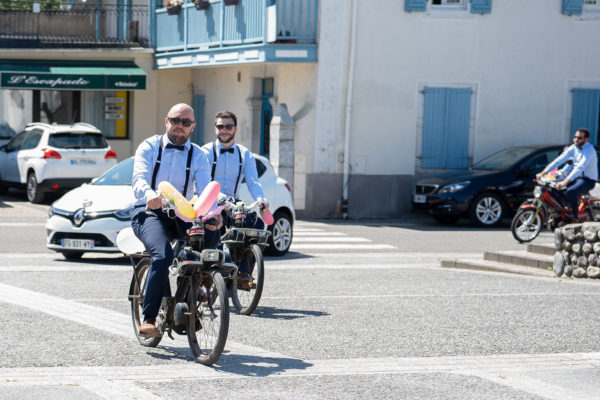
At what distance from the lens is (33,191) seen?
2297cm

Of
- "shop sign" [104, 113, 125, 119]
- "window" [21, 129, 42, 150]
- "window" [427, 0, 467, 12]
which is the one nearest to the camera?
"window" [21, 129, 42, 150]

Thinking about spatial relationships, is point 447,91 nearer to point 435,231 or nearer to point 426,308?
point 435,231

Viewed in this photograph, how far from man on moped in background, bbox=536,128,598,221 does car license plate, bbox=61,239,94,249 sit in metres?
7.11

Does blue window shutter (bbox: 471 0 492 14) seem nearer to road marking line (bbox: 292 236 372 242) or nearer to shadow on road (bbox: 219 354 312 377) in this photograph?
road marking line (bbox: 292 236 372 242)

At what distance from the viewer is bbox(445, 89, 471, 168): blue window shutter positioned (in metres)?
23.7

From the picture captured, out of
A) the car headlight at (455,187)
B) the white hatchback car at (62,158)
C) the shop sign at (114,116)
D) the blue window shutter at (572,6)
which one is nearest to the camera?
the car headlight at (455,187)

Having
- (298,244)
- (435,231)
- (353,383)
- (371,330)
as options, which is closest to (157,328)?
(353,383)

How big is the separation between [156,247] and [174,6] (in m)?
21.2

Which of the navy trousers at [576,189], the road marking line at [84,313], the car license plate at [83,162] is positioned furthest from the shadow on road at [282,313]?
the car license plate at [83,162]

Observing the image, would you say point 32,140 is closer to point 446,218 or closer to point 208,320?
point 446,218

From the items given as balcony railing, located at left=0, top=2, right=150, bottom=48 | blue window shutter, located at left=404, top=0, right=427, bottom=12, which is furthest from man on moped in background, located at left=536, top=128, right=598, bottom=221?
balcony railing, located at left=0, top=2, right=150, bottom=48

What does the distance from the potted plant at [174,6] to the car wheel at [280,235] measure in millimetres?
13647

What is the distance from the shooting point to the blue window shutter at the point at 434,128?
23.6 metres

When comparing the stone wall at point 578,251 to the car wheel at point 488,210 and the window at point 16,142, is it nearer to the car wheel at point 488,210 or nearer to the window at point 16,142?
the car wheel at point 488,210
